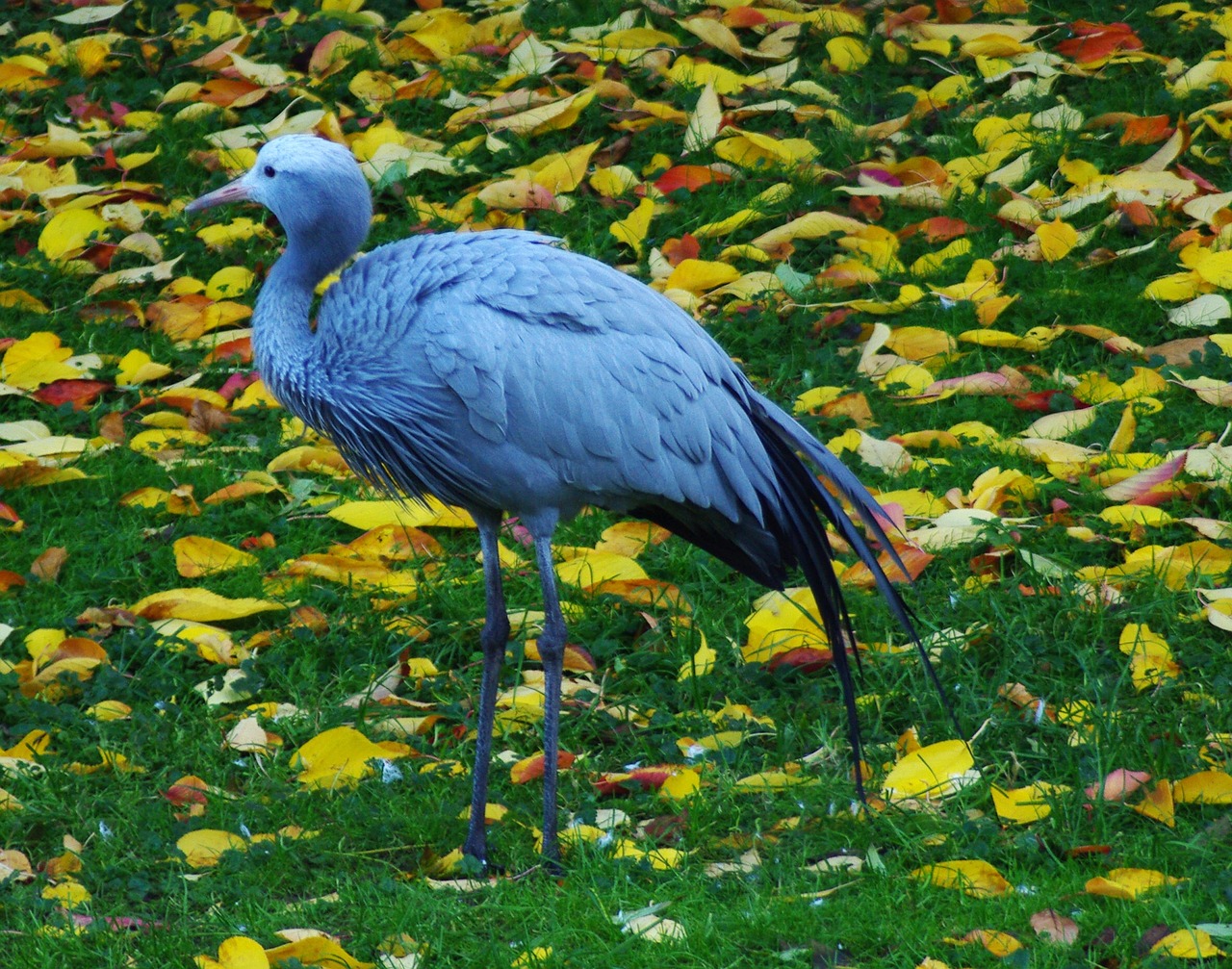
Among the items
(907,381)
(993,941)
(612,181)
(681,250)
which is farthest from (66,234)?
(993,941)

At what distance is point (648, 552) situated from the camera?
5.03 metres

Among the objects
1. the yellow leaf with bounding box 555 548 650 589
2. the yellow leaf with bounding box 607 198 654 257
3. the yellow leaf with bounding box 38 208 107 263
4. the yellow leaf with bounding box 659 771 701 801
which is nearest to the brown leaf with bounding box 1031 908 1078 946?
the yellow leaf with bounding box 659 771 701 801

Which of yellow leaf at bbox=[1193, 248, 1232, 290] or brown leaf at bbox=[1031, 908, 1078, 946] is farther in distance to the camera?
yellow leaf at bbox=[1193, 248, 1232, 290]

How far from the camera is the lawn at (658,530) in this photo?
3.56 metres

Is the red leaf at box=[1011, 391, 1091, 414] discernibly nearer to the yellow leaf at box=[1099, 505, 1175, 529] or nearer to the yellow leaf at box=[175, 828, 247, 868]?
the yellow leaf at box=[1099, 505, 1175, 529]

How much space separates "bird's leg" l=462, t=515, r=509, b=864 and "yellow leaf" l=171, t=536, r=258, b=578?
1229mm

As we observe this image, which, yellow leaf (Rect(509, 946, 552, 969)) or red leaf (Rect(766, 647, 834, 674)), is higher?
yellow leaf (Rect(509, 946, 552, 969))

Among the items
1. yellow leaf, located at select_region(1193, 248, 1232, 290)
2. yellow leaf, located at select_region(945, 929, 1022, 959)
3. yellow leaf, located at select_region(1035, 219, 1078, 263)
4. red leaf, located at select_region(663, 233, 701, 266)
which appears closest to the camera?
yellow leaf, located at select_region(945, 929, 1022, 959)

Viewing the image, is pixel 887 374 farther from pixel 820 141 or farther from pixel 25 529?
pixel 25 529

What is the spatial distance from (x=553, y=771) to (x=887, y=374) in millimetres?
2369

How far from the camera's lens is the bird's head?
3969 mm

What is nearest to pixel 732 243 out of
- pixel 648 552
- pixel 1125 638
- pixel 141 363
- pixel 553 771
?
pixel 648 552

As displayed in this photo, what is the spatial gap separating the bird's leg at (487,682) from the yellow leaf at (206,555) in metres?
1.23

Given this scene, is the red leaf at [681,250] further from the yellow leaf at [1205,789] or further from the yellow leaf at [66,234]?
the yellow leaf at [1205,789]
